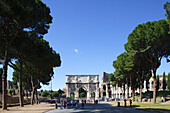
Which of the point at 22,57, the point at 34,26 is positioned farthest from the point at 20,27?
the point at 22,57

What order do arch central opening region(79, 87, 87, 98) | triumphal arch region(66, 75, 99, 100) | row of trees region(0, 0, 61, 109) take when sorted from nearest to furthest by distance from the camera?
row of trees region(0, 0, 61, 109) → triumphal arch region(66, 75, 99, 100) → arch central opening region(79, 87, 87, 98)

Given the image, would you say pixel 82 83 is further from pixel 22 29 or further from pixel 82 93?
pixel 22 29

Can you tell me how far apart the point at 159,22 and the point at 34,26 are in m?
17.7

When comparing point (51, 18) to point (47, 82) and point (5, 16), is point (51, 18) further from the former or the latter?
point (47, 82)

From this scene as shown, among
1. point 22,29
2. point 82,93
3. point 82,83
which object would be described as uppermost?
point 22,29

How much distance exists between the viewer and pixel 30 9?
62.1 ft

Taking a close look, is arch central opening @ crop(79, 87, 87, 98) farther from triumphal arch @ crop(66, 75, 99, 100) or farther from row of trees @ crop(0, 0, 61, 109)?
row of trees @ crop(0, 0, 61, 109)

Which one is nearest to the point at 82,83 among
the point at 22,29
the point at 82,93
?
the point at 82,93

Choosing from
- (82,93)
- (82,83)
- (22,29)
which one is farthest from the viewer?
(82,93)

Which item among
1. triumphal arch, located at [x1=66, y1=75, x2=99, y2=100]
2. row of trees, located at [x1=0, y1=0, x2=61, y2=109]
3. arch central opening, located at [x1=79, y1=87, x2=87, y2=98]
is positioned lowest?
arch central opening, located at [x1=79, y1=87, x2=87, y2=98]

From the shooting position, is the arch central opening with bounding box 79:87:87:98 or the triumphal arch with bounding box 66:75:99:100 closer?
the triumphal arch with bounding box 66:75:99:100

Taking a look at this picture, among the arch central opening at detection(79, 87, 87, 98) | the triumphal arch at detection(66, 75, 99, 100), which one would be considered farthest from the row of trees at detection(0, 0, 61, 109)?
the arch central opening at detection(79, 87, 87, 98)

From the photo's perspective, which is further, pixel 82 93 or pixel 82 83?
pixel 82 93

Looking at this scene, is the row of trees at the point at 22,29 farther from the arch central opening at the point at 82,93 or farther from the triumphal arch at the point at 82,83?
the arch central opening at the point at 82,93
